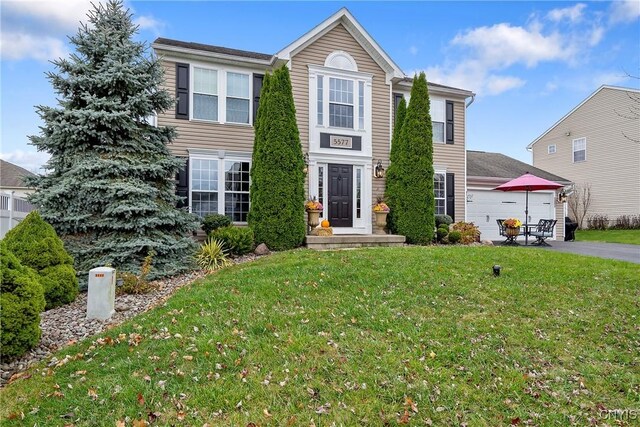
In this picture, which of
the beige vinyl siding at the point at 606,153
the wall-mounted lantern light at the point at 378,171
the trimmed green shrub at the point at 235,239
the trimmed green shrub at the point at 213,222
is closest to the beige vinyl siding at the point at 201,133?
the trimmed green shrub at the point at 213,222

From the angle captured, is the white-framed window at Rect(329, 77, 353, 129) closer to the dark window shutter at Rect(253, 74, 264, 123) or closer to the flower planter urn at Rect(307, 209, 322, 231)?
the dark window shutter at Rect(253, 74, 264, 123)

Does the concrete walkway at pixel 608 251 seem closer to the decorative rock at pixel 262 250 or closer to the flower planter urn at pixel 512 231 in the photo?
the flower planter urn at pixel 512 231

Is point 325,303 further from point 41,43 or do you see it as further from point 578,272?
point 41,43

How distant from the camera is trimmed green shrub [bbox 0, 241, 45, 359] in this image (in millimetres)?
3967

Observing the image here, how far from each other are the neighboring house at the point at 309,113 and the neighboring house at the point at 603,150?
48.2ft

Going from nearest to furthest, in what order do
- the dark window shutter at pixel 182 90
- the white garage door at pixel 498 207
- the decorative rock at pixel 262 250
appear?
the decorative rock at pixel 262 250 → the dark window shutter at pixel 182 90 → the white garage door at pixel 498 207

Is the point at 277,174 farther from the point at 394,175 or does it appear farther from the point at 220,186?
the point at 394,175

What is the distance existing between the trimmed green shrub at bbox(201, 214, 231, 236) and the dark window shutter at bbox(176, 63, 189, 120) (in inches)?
126

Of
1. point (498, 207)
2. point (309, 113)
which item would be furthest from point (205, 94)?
point (498, 207)

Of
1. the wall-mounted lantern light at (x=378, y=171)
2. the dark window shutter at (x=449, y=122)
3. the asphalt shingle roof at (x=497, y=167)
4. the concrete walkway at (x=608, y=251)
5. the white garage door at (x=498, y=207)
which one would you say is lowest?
the concrete walkway at (x=608, y=251)

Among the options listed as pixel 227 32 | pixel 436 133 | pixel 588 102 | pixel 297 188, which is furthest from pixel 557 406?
pixel 588 102

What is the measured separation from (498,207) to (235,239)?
40.5 feet

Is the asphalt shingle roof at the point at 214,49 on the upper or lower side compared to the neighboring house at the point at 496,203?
upper

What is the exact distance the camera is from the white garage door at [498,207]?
16219 millimetres
